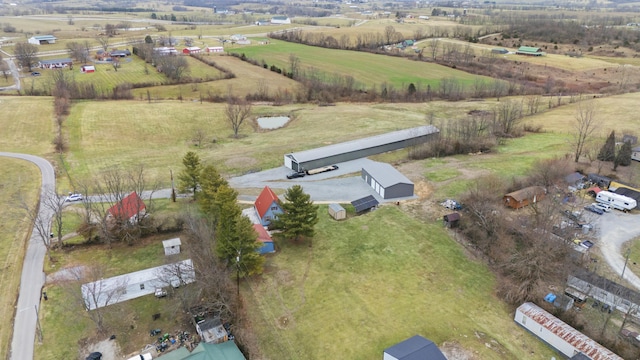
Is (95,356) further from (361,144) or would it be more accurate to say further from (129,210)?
(361,144)

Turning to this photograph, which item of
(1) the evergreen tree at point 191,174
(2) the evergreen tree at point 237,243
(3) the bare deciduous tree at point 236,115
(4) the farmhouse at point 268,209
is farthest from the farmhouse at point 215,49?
(2) the evergreen tree at point 237,243

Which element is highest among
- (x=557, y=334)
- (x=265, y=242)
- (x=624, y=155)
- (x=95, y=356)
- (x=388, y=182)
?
(x=624, y=155)

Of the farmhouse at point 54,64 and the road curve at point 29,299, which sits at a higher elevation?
the farmhouse at point 54,64

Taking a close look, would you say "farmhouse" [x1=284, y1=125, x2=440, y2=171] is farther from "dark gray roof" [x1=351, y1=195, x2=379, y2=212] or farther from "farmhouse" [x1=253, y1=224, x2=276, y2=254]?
"farmhouse" [x1=253, y1=224, x2=276, y2=254]

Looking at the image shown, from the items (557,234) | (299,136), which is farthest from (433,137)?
(557,234)

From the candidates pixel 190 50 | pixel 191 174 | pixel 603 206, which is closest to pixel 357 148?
pixel 191 174

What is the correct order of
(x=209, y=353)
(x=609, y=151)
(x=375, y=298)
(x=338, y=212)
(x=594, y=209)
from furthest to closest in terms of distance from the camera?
1. (x=609, y=151)
2. (x=594, y=209)
3. (x=338, y=212)
4. (x=375, y=298)
5. (x=209, y=353)

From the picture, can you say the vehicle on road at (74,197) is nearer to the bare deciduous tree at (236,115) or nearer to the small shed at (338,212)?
the small shed at (338,212)

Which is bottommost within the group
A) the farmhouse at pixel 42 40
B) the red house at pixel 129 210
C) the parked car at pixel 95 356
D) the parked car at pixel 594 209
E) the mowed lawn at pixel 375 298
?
the parked car at pixel 95 356
